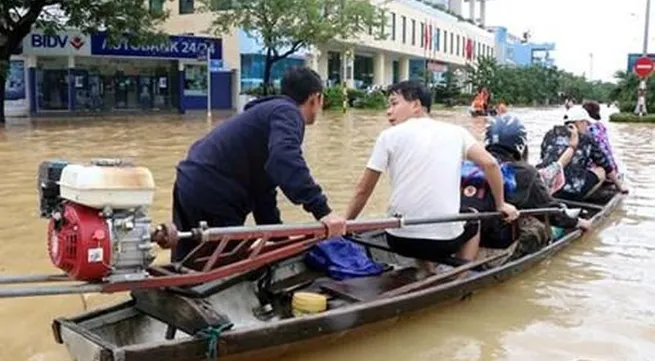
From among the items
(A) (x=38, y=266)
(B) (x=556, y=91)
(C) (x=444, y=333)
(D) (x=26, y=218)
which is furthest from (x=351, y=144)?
(B) (x=556, y=91)

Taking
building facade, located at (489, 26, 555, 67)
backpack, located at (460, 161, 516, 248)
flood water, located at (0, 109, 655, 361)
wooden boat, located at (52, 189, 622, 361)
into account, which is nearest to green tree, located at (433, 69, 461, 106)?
building facade, located at (489, 26, 555, 67)

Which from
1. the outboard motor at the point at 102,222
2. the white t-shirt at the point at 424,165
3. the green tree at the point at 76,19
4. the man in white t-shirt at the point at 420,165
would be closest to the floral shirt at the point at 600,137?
the man in white t-shirt at the point at 420,165

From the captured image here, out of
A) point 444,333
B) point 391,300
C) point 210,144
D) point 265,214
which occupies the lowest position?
point 444,333

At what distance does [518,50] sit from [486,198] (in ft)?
311

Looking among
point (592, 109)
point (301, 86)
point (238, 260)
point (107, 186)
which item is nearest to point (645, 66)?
point (592, 109)

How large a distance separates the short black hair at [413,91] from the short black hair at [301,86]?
0.76 m

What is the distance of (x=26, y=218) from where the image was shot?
27.0ft

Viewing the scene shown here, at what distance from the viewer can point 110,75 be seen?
32.0 m

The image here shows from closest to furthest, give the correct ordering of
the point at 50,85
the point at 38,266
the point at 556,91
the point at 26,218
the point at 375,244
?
the point at 375,244 → the point at 38,266 → the point at 26,218 → the point at 50,85 → the point at 556,91

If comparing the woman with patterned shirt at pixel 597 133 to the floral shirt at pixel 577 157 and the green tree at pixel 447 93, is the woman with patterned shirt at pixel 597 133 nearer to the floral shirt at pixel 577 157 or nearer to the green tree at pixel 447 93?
the floral shirt at pixel 577 157

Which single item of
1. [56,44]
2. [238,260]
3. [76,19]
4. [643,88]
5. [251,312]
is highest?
[76,19]

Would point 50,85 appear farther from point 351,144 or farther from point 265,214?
point 265,214

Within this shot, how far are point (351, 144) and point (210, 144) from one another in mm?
13254

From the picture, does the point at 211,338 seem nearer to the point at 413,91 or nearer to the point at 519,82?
the point at 413,91
